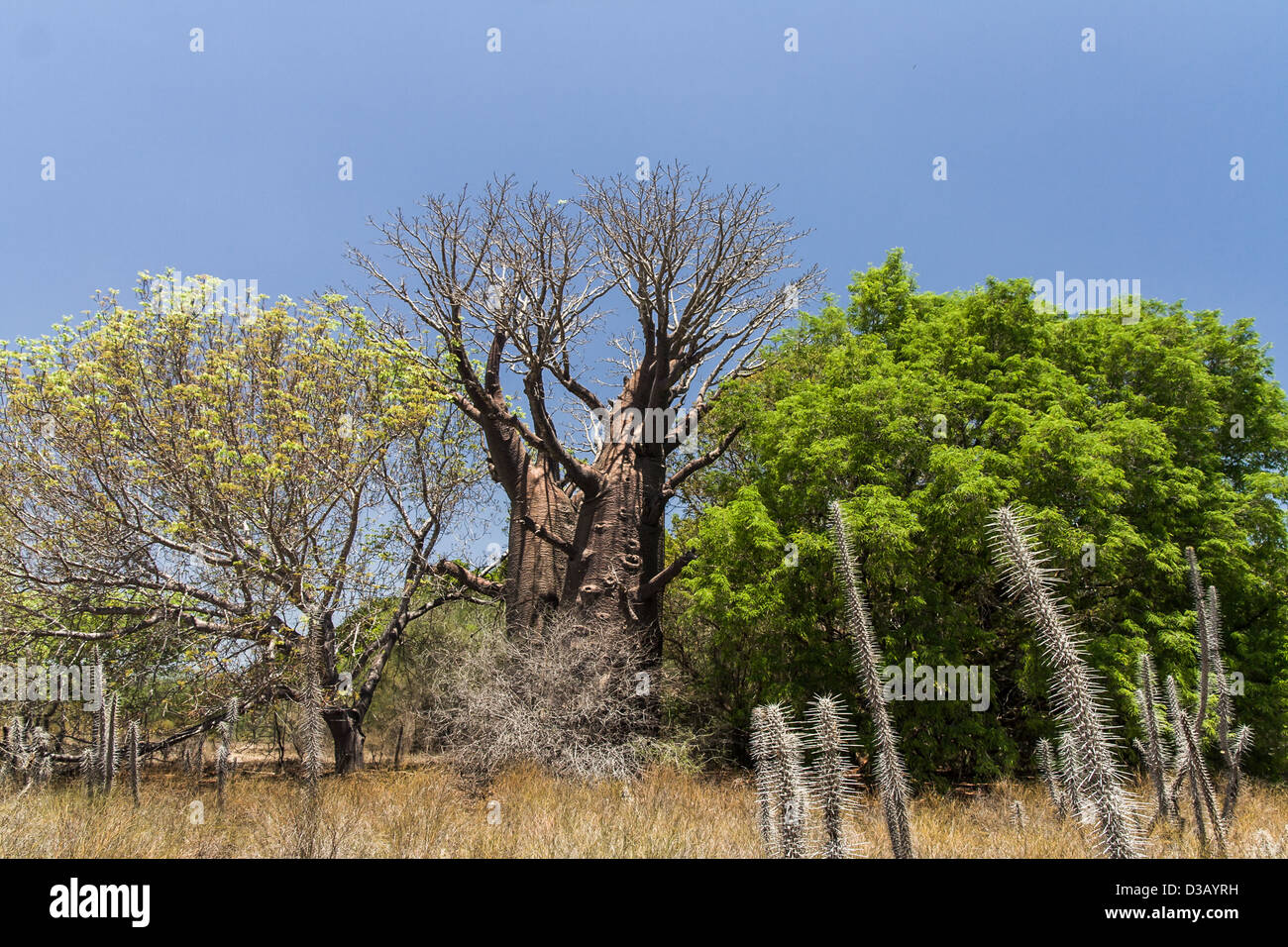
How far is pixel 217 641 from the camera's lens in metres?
12.0

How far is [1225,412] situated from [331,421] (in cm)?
1642

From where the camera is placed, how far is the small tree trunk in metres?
14.1

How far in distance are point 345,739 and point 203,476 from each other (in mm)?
6367

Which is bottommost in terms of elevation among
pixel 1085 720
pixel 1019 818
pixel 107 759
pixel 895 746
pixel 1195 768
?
pixel 1019 818

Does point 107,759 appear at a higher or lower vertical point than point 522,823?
higher

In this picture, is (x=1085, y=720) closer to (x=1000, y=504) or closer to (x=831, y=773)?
(x=831, y=773)

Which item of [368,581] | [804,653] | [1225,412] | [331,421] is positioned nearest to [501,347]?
[331,421]

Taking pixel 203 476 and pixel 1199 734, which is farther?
pixel 203 476

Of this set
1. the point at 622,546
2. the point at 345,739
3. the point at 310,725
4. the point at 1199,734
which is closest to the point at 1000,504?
the point at 1199,734

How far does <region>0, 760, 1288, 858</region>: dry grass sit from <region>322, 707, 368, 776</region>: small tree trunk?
3.54m

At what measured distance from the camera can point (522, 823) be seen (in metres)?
7.09

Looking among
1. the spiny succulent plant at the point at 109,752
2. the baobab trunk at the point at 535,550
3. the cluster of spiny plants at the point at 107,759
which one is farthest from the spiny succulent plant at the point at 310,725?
the baobab trunk at the point at 535,550

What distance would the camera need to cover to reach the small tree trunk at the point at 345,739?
1411 centimetres

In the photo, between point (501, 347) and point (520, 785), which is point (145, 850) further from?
point (501, 347)
